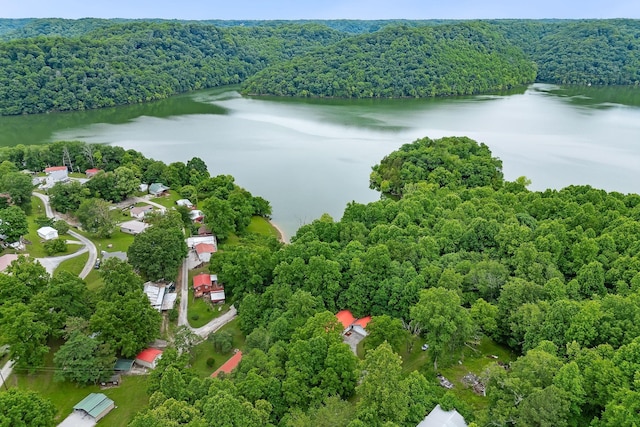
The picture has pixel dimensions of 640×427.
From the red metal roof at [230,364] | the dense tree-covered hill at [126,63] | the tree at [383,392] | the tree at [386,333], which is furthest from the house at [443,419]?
the dense tree-covered hill at [126,63]

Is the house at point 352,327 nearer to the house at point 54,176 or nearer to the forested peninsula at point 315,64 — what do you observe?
the house at point 54,176

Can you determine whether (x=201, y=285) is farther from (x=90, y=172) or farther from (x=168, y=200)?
(x=90, y=172)

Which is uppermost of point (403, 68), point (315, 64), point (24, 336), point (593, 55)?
point (593, 55)

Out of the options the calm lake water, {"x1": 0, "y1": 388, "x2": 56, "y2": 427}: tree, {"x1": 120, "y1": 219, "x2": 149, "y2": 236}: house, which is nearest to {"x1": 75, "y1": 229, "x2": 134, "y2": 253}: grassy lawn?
{"x1": 120, "y1": 219, "x2": 149, "y2": 236}: house

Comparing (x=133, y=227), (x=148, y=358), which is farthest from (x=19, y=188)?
(x=148, y=358)

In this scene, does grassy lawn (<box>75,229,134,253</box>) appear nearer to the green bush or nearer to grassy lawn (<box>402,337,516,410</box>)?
the green bush

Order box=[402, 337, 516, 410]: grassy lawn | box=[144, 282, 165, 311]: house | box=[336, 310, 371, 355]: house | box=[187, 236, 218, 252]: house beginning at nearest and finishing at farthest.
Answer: box=[402, 337, 516, 410]: grassy lawn, box=[336, 310, 371, 355]: house, box=[144, 282, 165, 311]: house, box=[187, 236, 218, 252]: house

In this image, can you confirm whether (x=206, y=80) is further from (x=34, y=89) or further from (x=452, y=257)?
(x=452, y=257)
